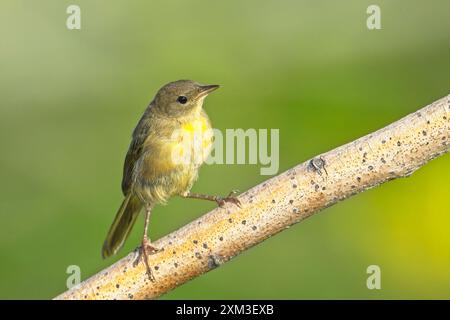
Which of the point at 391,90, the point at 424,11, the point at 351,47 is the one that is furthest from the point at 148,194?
the point at 424,11

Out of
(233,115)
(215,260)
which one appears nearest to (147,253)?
(215,260)

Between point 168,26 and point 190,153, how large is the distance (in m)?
3.77

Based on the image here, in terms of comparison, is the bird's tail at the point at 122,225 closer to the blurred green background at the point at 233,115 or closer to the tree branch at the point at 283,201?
the blurred green background at the point at 233,115

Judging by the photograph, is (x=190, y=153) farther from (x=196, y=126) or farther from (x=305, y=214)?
(x=305, y=214)

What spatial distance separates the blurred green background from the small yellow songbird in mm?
1154

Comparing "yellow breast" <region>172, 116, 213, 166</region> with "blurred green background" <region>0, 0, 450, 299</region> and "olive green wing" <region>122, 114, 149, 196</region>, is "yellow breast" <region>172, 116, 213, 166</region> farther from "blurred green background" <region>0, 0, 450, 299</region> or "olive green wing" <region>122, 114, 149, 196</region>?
"blurred green background" <region>0, 0, 450, 299</region>

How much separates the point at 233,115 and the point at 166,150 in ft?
7.07

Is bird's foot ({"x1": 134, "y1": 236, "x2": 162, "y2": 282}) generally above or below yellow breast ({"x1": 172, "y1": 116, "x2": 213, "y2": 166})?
below

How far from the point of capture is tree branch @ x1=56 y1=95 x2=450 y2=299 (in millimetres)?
3771

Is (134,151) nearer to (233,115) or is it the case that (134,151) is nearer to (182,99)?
(182,99)

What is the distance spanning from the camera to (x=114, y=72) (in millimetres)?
7867

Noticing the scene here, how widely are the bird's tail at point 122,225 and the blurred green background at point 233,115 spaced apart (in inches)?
37.4

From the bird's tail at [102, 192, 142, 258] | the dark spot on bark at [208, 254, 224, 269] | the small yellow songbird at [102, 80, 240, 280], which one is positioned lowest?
the dark spot on bark at [208, 254, 224, 269]

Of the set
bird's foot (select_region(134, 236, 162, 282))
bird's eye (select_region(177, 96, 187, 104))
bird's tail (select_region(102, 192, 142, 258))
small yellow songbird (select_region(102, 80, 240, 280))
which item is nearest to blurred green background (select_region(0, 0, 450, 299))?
bird's tail (select_region(102, 192, 142, 258))
